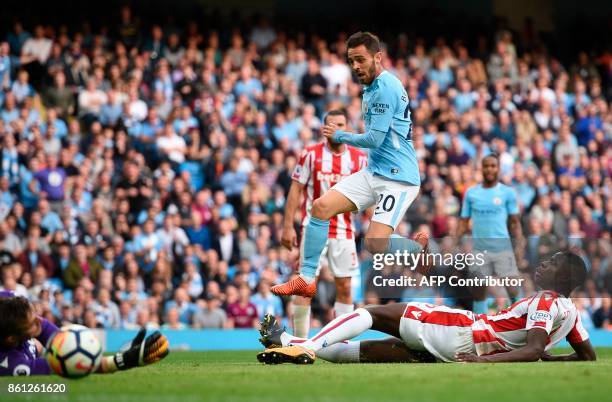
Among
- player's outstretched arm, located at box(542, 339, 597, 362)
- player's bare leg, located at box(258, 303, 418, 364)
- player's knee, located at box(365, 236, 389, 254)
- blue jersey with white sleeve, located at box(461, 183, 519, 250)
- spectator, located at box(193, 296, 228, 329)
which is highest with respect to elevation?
blue jersey with white sleeve, located at box(461, 183, 519, 250)

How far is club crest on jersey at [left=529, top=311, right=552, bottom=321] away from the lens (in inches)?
363

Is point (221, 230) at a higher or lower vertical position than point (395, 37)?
lower

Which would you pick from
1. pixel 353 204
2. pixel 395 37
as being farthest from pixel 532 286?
pixel 395 37

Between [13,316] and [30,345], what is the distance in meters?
0.60

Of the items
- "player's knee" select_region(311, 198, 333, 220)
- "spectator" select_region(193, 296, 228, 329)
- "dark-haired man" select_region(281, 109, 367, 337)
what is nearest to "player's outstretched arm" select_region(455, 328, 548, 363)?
"player's knee" select_region(311, 198, 333, 220)

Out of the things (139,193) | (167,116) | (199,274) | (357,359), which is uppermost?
(167,116)

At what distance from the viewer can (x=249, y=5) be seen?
27.1m

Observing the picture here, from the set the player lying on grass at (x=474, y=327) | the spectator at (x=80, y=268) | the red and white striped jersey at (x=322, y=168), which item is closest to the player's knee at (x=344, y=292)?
the red and white striped jersey at (x=322, y=168)

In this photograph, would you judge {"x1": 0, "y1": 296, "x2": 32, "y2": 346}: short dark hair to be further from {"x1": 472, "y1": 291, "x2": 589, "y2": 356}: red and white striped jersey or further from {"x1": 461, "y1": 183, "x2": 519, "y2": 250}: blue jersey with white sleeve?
{"x1": 461, "y1": 183, "x2": 519, "y2": 250}: blue jersey with white sleeve

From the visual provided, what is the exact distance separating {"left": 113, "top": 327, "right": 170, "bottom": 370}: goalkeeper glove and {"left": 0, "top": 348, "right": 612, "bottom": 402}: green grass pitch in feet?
0.47

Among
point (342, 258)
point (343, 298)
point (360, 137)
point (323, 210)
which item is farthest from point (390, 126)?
point (343, 298)

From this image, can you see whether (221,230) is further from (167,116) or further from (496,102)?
(496,102)

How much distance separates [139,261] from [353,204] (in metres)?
8.54

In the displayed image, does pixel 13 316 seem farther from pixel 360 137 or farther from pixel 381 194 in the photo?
pixel 381 194
